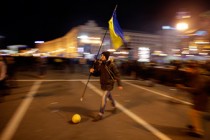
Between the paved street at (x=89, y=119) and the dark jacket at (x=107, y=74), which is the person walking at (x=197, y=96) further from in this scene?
the dark jacket at (x=107, y=74)

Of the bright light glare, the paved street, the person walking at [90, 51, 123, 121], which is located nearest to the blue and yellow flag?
the person walking at [90, 51, 123, 121]

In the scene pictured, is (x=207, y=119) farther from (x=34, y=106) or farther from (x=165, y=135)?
(x=34, y=106)

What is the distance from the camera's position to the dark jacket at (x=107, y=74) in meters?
6.76

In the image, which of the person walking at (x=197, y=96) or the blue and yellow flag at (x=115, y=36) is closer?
the person walking at (x=197, y=96)

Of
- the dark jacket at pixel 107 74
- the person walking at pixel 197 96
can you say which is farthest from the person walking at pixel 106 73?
the person walking at pixel 197 96

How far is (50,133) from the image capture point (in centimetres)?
539

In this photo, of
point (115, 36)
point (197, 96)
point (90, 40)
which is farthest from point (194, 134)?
point (90, 40)

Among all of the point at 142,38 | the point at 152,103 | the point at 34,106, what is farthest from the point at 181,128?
the point at 142,38

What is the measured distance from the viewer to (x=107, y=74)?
6.77 metres

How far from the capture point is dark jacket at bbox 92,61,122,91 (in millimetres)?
6762

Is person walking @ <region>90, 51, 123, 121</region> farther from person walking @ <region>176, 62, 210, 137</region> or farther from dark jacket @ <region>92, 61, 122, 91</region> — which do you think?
person walking @ <region>176, 62, 210, 137</region>

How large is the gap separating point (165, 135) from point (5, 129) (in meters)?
3.57

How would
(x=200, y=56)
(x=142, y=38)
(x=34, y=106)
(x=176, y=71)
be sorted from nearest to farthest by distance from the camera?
(x=34, y=106)
(x=176, y=71)
(x=200, y=56)
(x=142, y=38)

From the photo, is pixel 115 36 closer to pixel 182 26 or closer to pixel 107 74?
pixel 107 74
